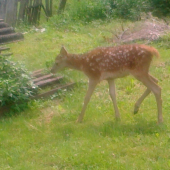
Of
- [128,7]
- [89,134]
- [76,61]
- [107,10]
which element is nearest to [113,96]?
[76,61]

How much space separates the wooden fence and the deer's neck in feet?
24.1

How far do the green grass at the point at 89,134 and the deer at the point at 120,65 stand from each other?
0.33 meters

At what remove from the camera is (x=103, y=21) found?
1609 centimetres

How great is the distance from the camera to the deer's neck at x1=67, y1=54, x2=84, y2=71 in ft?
24.8

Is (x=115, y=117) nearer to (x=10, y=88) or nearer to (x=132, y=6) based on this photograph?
(x=10, y=88)

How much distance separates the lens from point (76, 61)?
25.1 ft

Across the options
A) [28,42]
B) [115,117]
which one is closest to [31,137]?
[115,117]

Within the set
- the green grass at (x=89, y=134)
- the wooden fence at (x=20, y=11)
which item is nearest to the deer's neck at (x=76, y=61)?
the green grass at (x=89, y=134)

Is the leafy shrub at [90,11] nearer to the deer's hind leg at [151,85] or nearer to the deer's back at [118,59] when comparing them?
the deer's back at [118,59]

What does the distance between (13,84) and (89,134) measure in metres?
A: 2.02

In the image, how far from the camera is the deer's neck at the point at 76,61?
7574 mm

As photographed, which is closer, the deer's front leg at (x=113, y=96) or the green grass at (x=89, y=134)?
the green grass at (x=89, y=134)

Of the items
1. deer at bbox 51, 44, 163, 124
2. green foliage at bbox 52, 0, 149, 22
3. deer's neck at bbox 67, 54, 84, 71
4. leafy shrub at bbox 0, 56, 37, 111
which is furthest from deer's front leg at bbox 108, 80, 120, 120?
green foliage at bbox 52, 0, 149, 22

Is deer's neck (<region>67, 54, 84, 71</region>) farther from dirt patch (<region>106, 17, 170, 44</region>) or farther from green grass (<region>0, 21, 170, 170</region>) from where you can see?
dirt patch (<region>106, 17, 170, 44</region>)
